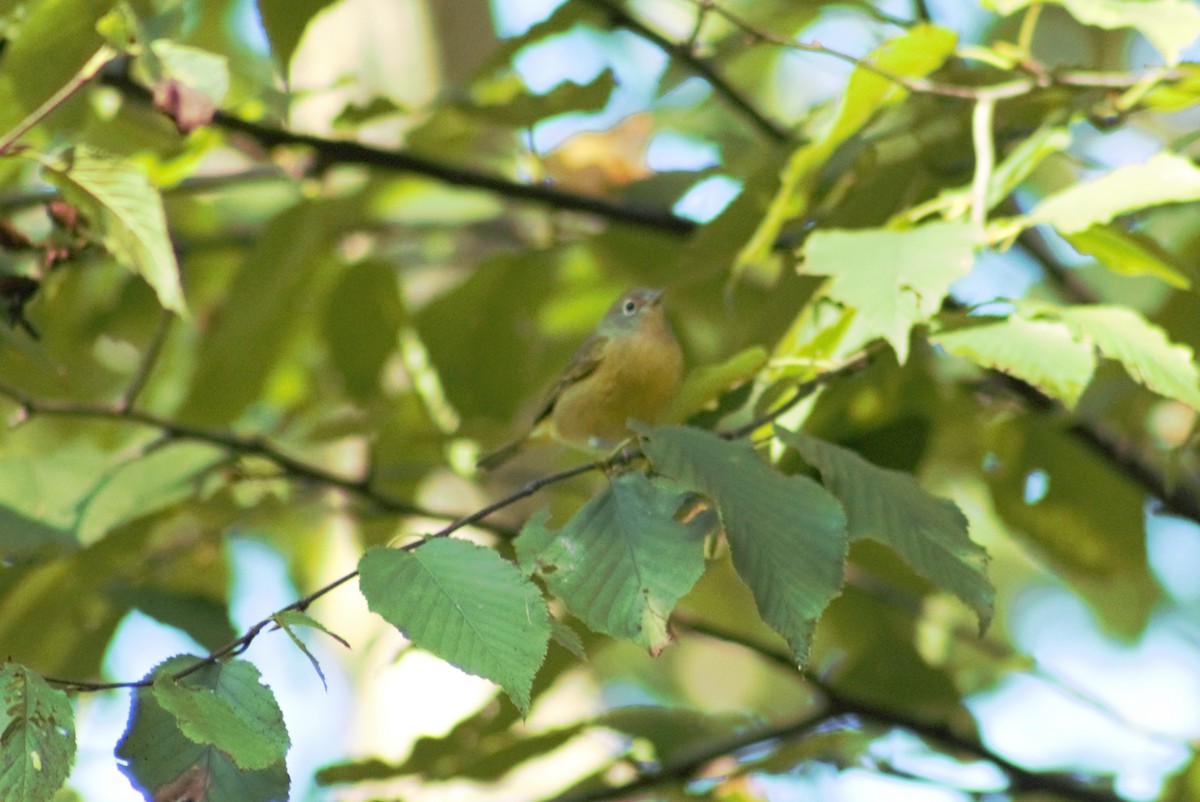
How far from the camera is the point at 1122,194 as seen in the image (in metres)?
1.90

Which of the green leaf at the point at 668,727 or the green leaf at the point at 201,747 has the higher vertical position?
the green leaf at the point at 201,747

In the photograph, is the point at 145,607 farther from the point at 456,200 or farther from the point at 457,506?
the point at 457,506

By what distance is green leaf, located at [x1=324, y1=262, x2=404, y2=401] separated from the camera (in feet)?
10.7

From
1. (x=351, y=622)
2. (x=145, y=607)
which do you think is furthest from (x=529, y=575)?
(x=351, y=622)

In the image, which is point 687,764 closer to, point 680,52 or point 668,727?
point 668,727

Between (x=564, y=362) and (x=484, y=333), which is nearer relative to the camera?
(x=484, y=333)

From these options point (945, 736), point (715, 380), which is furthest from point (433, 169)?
point (945, 736)

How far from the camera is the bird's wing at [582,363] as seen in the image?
341 centimetres

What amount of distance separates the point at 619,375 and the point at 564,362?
0.46 metres

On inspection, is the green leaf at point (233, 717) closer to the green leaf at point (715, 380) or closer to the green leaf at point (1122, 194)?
the green leaf at point (715, 380)

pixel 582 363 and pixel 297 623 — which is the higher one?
pixel 297 623

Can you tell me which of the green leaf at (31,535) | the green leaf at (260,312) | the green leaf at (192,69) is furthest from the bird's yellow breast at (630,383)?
the green leaf at (192,69)

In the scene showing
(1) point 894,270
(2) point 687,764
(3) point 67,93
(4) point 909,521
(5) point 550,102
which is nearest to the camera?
(4) point 909,521

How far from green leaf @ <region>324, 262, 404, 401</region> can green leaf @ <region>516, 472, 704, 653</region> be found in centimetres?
167
